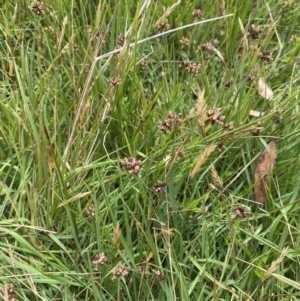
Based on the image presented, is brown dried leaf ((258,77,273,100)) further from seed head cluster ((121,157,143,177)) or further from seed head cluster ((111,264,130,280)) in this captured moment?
seed head cluster ((111,264,130,280))

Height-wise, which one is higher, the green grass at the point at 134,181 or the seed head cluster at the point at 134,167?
the seed head cluster at the point at 134,167

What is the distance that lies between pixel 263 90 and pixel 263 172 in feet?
1.05

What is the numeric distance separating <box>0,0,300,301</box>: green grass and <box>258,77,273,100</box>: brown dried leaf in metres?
0.02

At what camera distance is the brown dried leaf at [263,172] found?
1487 millimetres

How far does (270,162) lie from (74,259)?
1.75ft

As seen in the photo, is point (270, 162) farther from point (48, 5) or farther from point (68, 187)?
point (48, 5)

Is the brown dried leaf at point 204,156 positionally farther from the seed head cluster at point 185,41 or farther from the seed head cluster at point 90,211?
the seed head cluster at point 185,41

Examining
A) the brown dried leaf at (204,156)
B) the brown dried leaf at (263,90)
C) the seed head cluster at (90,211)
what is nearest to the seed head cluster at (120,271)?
the seed head cluster at (90,211)

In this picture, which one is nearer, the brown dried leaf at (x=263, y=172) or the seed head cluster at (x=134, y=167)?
the seed head cluster at (x=134, y=167)

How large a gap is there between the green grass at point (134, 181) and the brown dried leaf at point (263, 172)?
0.02 m

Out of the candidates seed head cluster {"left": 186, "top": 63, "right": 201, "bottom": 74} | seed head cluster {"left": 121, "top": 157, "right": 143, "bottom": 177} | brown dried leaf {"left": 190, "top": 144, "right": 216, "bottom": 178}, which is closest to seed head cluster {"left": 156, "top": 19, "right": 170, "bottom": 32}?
seed head cluster {"left": 186, "top": 63, "right": 201, "bottom": 74}

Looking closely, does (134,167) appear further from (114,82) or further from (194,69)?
(194,69)

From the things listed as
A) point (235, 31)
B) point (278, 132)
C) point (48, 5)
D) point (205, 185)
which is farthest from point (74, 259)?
point (235, 31)

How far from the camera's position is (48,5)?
5.63 feet
